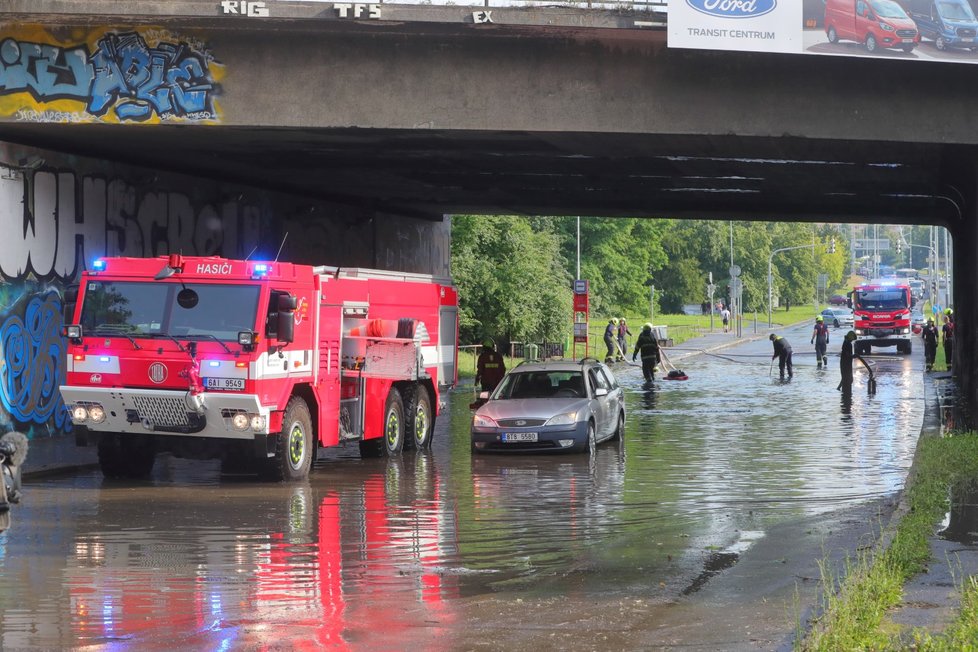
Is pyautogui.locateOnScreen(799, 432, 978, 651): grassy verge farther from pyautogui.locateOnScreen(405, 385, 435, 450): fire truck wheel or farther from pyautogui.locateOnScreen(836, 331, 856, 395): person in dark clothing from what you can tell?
pyautogui.locateOnScreen(836, 331, 856, 395): person in dark clothing

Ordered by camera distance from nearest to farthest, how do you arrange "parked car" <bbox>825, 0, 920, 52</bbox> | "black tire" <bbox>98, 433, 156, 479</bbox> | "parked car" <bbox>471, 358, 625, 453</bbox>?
1. "black tire" <bbox>98, 433, 156, 479</bbox>
2. "parked car" <bbox>825, 0, 920, 52</bbox>
3. "parked car" <bbox>471, 358, 625, 453</bbox>

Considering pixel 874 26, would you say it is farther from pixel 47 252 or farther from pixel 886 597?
pixel 47 252

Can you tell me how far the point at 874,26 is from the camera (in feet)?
62.7

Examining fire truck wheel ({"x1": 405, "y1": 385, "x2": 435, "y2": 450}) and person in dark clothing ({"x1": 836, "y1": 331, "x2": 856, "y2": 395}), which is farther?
person in dark clothing ({"x1": 836, "y1": 331, "x2": 856, "y2": 395})


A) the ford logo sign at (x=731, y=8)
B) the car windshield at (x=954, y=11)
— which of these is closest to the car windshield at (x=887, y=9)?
the car windshield at (x=954, y=11)

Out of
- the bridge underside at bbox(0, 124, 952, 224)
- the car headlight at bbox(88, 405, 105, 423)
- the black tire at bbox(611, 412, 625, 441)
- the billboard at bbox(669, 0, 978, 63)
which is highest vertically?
the billboard at bbox(669, 0, 978, 63)

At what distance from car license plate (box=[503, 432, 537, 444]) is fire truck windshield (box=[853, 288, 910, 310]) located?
1936 inches

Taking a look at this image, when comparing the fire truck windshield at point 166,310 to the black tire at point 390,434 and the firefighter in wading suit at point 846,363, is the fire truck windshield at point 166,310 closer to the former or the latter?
the black tire at point 390,434

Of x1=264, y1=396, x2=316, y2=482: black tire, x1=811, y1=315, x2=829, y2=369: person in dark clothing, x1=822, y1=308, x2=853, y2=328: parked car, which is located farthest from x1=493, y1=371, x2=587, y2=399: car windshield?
x1=822, y1=308, x2=853, y2=328: parked car

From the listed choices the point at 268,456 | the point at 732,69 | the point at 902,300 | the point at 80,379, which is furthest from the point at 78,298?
the point at 902,300

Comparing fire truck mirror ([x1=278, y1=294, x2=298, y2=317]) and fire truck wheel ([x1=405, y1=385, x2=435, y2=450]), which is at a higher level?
fire truck mirror ([x1=278, y1=294, x2=298, y2=317])

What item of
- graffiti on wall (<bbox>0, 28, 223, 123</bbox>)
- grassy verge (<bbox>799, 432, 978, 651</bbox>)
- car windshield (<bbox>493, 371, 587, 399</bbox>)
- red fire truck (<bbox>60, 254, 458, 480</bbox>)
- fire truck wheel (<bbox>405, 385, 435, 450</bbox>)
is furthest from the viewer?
car windshield (<bbox>493, 371, 587, 399</bbox>)

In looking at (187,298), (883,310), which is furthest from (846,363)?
(883,310)

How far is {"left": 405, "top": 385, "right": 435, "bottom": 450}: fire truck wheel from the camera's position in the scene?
22.1 metres
